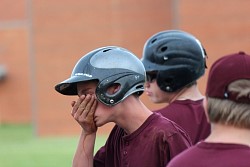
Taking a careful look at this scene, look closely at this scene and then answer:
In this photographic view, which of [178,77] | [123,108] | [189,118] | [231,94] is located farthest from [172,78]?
[231,94]

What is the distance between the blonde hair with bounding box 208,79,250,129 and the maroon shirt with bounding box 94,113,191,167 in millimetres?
788

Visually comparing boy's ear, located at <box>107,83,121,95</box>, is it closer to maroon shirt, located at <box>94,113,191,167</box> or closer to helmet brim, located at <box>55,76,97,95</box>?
helmet brim, located at <box>55,76,97,95</box>

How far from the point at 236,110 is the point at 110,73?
1030mm

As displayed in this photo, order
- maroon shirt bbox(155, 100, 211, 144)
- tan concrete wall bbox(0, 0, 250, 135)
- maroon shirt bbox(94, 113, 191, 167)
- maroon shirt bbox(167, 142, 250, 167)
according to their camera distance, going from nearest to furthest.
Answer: maroon shirt bbox(167, 142, 250, 167), maroon shirt bbox(94, 113, 191, 167), maroon shirt bbox(155, 100, 211, 144), tan concrete wall bbox(0, 0, 250, 135)

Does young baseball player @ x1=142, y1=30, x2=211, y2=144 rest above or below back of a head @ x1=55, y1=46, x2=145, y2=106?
below

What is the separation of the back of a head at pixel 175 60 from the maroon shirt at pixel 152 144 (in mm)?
1251

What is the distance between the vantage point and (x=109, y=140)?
427 cm

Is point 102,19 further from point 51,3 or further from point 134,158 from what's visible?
point 134,158

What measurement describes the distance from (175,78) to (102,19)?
24.9 meters

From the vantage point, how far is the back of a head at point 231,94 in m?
3.09

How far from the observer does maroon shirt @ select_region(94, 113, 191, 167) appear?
3871 millimetres

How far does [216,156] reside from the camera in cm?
309

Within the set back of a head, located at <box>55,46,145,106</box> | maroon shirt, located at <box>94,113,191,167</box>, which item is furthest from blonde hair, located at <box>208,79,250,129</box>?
back of a head, located at <box>55,46,145,106</box>

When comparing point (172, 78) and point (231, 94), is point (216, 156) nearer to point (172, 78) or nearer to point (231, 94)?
point (231, 94)
